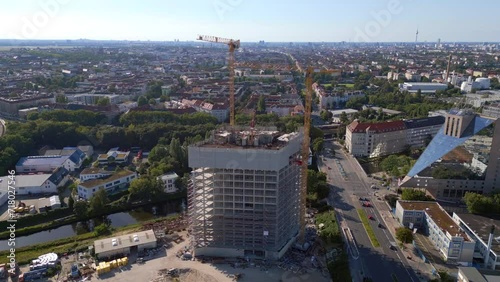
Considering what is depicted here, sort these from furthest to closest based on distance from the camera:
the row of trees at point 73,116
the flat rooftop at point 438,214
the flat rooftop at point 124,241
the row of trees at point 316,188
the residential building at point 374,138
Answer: the row of trees at point 73,116
the residential building at point 374,138
the row of trees at point 316,188
the flat rooftop at point 438,214
the flat rooftop at point 124,241

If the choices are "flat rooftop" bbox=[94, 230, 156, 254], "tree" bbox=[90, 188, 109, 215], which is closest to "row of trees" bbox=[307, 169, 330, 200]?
"flat rooftop" bbox=[94, 230, 156, 254]

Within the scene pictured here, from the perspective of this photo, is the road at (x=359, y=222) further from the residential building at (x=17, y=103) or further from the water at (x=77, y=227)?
the residential building at (x=17, y=103)

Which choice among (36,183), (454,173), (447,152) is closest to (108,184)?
(36,183)

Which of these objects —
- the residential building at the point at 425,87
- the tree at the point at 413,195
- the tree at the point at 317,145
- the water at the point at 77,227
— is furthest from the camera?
the residential building at the point at 425,87

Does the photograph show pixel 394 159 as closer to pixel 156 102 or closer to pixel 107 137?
pixel 107 137

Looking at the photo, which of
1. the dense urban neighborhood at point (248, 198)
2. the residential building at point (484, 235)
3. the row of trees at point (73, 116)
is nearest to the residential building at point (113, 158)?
the dense urban neighborhood at point (248, 198)

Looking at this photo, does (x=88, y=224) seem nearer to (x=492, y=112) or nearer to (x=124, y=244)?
(x=124, y=244)

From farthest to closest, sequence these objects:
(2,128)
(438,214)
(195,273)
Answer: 1. (2,128)
2. (438,214)
3. (195,273)

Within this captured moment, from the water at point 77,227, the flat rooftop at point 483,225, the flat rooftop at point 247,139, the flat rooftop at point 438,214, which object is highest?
the flat rooftop at point 247,139
